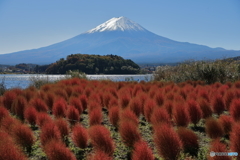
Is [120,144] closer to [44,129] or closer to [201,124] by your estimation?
[44,129]

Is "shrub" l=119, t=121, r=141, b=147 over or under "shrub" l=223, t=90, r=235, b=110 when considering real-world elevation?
under

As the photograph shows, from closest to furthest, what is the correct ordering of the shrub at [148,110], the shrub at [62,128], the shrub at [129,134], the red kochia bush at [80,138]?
the shrub at [129,134] < the red kochia bush at [80,138] < the shrub at [62,128] < the shrub at [148,110]

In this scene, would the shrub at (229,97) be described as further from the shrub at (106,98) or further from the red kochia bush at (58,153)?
the red kochia bush at (58,153)

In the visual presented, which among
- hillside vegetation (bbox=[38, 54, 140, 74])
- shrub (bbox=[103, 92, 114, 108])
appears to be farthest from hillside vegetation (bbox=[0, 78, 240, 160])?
hillside vegetation (bbox=[38, 54, 140, 74])

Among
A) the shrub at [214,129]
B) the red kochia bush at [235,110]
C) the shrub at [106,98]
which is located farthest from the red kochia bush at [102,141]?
the shrub at [106,98]

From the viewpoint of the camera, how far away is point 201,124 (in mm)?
4652

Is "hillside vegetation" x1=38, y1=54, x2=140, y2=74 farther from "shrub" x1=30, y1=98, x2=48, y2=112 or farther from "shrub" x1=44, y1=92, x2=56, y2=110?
"shrub" x1=30, y1=98, x2=48, y2=112

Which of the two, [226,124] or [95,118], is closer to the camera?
[226,124]

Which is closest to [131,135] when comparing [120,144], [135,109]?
[120,144]

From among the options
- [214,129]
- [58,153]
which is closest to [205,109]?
[214,129]

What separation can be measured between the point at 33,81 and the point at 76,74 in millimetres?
2932

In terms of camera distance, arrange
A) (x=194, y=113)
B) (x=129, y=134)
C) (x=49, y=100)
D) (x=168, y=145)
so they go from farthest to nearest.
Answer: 1. (x=49, y=100)
2. (x=194, y=113)
3. (x=129, y=134)
4. (x=168, y=145)

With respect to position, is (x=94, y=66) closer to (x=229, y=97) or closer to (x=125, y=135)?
(x=229, y=97)

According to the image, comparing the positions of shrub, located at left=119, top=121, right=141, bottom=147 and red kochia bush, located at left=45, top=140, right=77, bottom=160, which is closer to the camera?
red kochia bush, located at left=45, top=140, right=77, bottom=160
